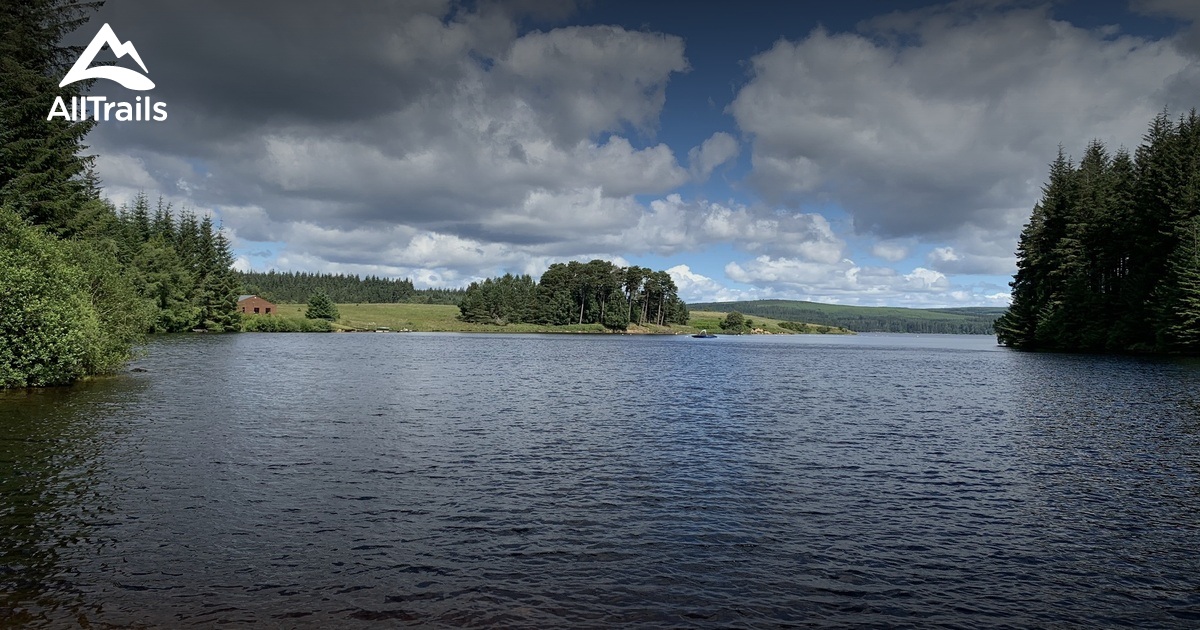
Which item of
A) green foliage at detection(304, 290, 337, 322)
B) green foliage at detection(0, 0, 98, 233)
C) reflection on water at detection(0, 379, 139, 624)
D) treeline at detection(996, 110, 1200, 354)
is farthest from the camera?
green foliage at detection(304, 290, 337, 322)

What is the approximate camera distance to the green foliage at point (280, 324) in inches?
6565

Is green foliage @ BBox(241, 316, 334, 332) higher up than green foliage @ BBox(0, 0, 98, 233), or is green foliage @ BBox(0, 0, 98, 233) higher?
green foliage @ BBox(0, 0, 98, 233)

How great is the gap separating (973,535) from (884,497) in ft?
11.8

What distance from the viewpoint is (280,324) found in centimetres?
17175

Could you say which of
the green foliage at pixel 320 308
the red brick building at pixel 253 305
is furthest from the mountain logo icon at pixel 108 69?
the green foliage at pixel 320 308

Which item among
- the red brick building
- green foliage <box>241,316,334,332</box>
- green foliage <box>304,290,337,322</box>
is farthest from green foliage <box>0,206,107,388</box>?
green foliage <box>304,290,337,322</box>

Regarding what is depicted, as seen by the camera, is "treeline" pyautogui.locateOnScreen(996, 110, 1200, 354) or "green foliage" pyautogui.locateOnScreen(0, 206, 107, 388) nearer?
"green foliage" pyautogui.locateOnScreen(0, 206, 107, 388)

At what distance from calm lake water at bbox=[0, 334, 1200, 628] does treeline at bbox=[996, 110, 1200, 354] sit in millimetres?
65835

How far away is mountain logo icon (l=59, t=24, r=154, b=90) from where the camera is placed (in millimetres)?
48875

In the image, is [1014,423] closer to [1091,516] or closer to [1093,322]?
[1091,516]

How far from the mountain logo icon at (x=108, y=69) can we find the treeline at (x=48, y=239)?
129cm

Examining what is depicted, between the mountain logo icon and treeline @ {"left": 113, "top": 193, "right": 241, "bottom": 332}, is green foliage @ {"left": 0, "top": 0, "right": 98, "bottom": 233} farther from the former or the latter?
treeline @ {"left": 113, "top": 193, "right": 241, "bottom": 332}

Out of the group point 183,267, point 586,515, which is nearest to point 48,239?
point 586,515

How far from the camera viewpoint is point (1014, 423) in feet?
117
